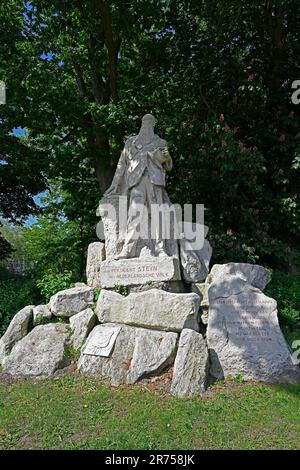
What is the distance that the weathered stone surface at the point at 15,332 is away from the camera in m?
5.45

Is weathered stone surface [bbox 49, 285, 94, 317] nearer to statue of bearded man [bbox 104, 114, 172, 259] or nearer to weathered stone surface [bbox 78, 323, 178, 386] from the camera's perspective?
statue of bearded man [bbox 104, 114, 172, 259]

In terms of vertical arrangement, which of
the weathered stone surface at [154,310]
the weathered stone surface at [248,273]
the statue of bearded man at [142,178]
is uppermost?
the statue of bearded man at [142,178]

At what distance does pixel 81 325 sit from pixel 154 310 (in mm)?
1185

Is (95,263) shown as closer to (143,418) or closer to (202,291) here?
(202,291)

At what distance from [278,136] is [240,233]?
253 centimetres

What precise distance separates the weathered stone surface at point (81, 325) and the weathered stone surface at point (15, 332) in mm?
733

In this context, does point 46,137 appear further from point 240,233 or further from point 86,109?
point 240,233

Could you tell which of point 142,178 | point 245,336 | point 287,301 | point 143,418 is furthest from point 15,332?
point 287,301

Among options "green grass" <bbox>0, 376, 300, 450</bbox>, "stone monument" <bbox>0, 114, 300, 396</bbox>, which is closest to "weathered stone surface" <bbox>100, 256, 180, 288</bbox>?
"stone monument" <bbox>0, 114, 300, 396</bbox>

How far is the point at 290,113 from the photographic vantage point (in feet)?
28.5

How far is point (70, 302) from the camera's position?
5.86 m

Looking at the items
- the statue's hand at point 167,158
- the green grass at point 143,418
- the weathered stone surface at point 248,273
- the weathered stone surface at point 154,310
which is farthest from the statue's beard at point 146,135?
the green grass at point 143,418

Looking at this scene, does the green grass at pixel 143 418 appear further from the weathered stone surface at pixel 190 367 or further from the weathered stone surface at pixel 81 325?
the weathered stone surface at pixel 81 325
